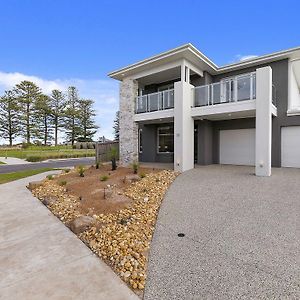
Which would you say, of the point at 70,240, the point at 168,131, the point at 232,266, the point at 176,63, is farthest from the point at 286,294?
the point at 168,131

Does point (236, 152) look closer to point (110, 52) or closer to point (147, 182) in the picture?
point (147, 182)

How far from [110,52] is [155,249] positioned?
56.4 feet

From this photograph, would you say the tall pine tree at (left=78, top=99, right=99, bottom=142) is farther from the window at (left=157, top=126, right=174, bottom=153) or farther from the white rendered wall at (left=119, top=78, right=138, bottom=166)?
the white rendered wall at (left=119, top=78, right=138, bottom=166)

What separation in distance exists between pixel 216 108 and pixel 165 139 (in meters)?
5.67

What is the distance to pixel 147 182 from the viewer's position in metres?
9.13

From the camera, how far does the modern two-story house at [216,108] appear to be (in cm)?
1052

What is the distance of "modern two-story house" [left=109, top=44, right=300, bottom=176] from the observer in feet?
34.5

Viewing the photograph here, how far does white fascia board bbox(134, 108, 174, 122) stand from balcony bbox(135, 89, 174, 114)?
0.96 ft

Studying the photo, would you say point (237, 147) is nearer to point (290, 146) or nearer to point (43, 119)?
point (290, 146)

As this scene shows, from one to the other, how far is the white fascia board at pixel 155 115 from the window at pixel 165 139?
2976mm

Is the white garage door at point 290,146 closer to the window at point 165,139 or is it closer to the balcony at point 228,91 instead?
the balcony at point 228,91

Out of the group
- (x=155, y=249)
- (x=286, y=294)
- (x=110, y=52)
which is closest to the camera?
Result: (x=286, y=294)

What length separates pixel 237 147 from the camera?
47.1ft

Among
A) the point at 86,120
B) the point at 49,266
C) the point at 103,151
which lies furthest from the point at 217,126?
the point at 86,120
